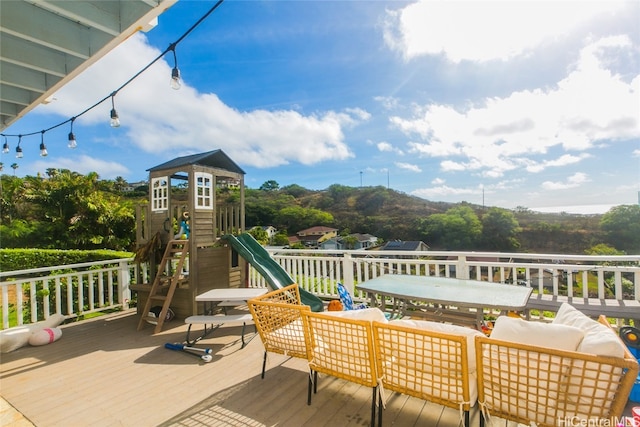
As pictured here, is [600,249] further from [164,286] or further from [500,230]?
[164,286]

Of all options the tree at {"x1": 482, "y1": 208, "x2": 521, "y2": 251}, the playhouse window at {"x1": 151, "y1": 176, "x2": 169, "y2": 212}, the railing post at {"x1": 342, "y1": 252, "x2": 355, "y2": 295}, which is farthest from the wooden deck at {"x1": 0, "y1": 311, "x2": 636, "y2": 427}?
the tree at {"x1": 482, "y1": 208, "x2": 521, "y2": 251}

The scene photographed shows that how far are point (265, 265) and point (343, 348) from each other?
2.77 m

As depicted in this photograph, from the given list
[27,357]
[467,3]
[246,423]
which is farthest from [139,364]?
[467,3]

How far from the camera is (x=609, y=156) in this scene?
26.2 metres

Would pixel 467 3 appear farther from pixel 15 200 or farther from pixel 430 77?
pixel 15 200

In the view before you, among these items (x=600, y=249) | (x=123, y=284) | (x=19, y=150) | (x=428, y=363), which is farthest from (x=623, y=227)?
(x=19, y=150)

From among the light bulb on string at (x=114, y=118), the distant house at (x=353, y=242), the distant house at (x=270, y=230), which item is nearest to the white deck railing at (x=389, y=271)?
the light bulb on string at (x=114, y=118)

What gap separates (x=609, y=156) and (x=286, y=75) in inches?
1208

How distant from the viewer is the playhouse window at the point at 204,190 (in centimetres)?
435

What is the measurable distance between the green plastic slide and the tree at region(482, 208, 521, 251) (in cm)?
2171

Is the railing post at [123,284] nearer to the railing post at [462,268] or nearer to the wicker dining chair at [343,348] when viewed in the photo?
the wicker dining chair at [343,348]

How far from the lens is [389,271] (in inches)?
Answer: 181

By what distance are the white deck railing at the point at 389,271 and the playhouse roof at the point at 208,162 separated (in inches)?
67.0

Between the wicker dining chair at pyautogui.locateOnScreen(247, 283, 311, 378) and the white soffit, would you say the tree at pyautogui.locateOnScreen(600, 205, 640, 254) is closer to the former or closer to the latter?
the wicker dining chair at pyautogui.locateOnScreen(247, 283, 311, 378)
